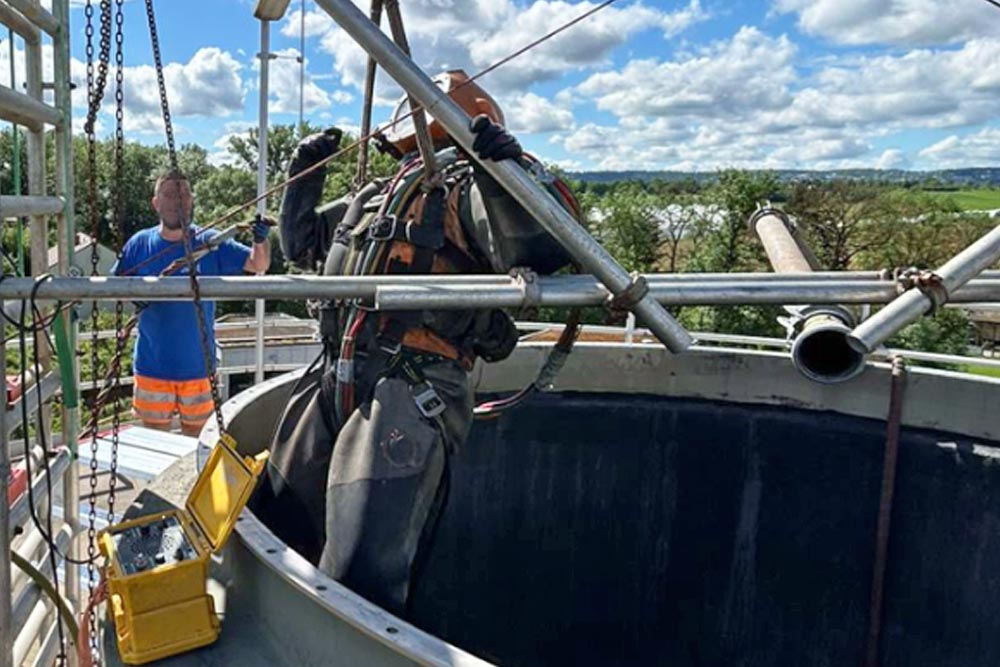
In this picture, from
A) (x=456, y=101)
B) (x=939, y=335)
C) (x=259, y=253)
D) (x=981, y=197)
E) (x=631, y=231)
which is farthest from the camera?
(x=981, y=197)

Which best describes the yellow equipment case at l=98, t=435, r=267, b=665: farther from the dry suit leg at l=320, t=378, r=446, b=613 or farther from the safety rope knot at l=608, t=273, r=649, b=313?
the safety rope knot at l=608, t=273, r=649, b=313

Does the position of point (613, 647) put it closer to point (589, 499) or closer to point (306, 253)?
point (589, 499)

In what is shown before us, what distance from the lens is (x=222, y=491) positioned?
2.85m

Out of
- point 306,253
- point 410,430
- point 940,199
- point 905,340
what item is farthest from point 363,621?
point 940,199

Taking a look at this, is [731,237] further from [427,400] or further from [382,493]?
[382,493]

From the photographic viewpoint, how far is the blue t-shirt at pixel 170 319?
5152 millimetres

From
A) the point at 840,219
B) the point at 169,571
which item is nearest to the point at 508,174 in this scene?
the point at 169,571

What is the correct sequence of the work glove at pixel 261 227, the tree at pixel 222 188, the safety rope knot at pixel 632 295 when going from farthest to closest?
1. the tree at pixel 222 188
2. the work glove at pixel 261 227
3. the safety rope knot at pixel 632 295

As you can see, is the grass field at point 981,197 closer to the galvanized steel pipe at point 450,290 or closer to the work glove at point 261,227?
the work glove at point 261,227

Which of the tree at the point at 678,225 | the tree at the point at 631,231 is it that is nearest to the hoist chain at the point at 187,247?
the tree at the point at 631,231

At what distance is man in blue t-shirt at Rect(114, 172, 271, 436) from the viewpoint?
16.5 ft

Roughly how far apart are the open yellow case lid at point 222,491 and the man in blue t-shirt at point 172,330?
2.14 metres

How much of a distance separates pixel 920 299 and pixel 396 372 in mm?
1684

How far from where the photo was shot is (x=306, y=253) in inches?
157
